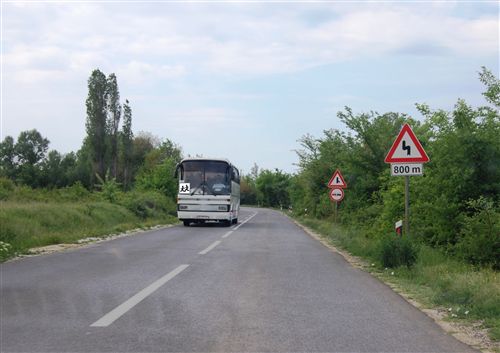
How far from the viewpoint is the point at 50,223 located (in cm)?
2250

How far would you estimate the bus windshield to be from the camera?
3027 centimetres

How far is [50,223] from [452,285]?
17423 millimetres

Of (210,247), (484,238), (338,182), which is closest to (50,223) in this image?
(210,247)

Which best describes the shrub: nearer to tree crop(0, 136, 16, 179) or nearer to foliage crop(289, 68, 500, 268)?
foliage crop(289, 68, 500, 268)

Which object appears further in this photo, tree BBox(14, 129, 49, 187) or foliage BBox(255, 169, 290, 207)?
foliage BBox(255, 169, 290, 207)

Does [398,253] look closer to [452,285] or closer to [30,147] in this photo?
[452,285]

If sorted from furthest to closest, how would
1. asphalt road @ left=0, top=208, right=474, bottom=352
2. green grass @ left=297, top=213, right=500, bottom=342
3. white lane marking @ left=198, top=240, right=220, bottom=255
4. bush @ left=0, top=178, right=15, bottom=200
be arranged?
bush @ left=0, top=178, right=15, bottom=200 < white lane marking @ left=198, top=240, right=220, bottom=255 < green grass @ left=297, top=213, right=500, bottom=342 < asphalt road @ left=0, top=208, right=474, bottom=352

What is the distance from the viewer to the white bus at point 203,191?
30.2 m

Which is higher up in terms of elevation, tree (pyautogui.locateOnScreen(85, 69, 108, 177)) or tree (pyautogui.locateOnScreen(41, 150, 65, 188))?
tree (pyautogui.locateOnScreen(85, 69, 108, 177))

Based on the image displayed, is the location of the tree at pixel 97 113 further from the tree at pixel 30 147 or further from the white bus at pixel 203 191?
the white bus at pixel 203 191

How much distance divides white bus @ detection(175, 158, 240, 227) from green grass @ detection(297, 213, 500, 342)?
54.7 feet

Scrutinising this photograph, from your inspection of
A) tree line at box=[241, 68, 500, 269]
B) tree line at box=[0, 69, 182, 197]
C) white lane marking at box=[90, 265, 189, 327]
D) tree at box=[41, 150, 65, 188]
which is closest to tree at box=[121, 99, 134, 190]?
tree line at box=[0, 69, 182, 197]

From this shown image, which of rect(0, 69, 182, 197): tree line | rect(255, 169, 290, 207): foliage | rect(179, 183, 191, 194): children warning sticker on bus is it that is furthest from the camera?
rect(255, 169, 290, 207): foliage

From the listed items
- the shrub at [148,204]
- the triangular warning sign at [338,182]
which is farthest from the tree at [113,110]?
the triangular warning sign at [338,182]
